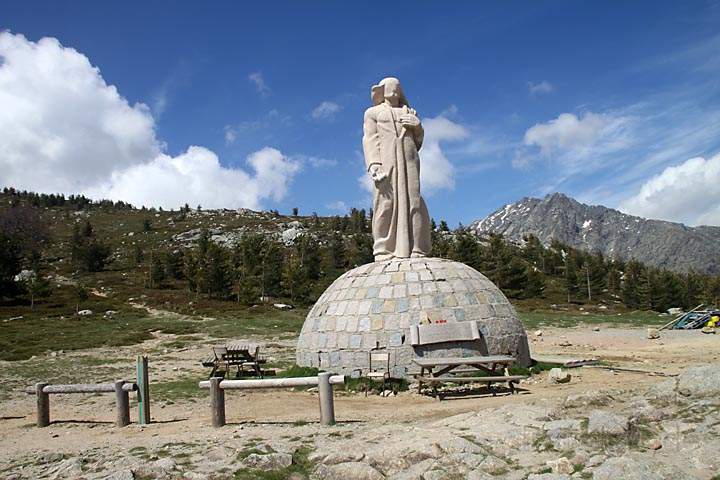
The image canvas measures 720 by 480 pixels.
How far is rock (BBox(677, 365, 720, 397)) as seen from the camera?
24.6 ft

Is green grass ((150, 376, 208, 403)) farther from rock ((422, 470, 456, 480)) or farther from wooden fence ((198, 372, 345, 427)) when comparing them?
rock ((422, 470, 456, 480))

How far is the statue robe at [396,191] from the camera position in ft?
49.6

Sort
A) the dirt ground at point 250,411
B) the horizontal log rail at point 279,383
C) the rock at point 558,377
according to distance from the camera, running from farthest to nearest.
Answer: the rock at point 558,377, the horizontal log rail at point 279,383, the dirt ground at point 250,411

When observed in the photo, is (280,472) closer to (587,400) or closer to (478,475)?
(478,475)

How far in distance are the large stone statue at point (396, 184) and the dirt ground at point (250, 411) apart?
15.0ft

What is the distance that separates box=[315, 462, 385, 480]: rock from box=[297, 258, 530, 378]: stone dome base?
240 inches

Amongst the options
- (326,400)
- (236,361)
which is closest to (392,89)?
(236,361)

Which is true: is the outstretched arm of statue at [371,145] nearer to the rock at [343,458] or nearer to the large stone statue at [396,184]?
the large stone statue at [396,184]

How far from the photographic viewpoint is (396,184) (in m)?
15.2

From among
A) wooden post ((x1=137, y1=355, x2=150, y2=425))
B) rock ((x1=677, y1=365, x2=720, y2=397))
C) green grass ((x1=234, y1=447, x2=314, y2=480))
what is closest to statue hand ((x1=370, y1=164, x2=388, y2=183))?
wooden post ((x1=137, y1=355, x2=150, y2=425))

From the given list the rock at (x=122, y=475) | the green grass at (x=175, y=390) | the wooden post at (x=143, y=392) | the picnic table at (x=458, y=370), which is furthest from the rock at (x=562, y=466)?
the green grass at (x=175, y=390)

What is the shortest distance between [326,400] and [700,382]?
585cm

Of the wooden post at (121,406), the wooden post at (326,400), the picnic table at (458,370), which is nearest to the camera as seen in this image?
the wooden post at (326,400)

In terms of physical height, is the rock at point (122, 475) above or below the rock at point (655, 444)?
below
